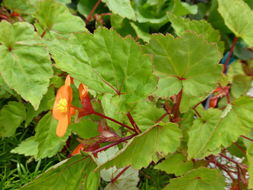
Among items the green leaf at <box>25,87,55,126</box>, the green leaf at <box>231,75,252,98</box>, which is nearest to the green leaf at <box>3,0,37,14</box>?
the green leaf at <box>25,87,55,126</box>

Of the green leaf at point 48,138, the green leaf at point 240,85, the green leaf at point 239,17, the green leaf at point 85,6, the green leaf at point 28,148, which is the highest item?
the green leaf at point 239,17

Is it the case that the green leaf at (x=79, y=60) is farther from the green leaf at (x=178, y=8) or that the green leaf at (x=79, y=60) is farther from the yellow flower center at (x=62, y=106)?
the green leaf at (x=178, y=8)

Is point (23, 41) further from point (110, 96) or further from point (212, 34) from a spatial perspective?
point (212, 34)

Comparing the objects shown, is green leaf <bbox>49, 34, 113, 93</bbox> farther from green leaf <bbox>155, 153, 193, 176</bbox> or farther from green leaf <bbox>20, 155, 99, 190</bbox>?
green leaf <bbox>155, 153, 193, 176</bbox>

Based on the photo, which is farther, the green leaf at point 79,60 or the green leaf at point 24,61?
the green leaf at point 24,61

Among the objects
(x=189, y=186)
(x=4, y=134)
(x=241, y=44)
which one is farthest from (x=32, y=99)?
(x=241, y=44)

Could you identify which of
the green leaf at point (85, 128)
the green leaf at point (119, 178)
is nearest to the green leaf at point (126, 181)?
the green leaf at point (119, 178)
